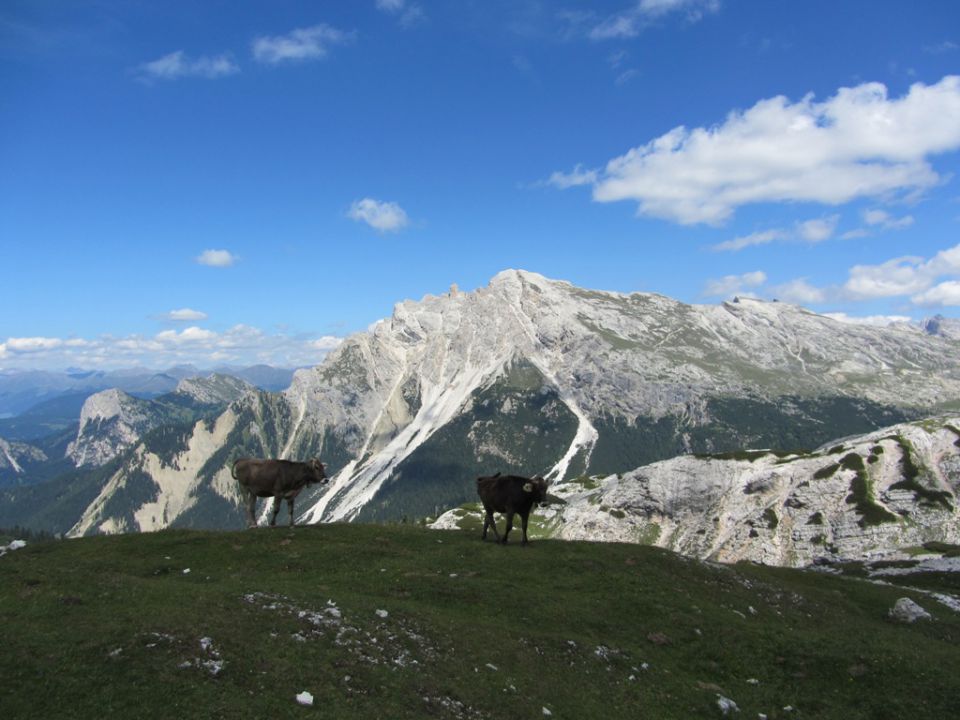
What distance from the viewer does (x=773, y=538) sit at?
133 meters

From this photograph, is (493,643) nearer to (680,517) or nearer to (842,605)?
(842,605)

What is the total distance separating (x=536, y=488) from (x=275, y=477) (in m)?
17.3

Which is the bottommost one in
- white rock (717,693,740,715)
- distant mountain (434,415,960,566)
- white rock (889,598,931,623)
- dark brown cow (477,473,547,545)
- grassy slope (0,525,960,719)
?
distant mountain (434,415,960,566)

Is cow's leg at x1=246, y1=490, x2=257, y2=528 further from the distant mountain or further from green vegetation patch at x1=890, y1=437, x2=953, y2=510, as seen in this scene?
green vegetation patch at x1=890, y1=437, x2=953, y2=510

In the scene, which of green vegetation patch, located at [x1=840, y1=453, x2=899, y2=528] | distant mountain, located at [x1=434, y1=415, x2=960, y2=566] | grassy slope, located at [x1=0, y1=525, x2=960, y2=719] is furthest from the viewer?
green vegetation patch, located at [x1=840, y1=453, x2=899, y2=528]

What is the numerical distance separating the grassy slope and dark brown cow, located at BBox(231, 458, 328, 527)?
290cm

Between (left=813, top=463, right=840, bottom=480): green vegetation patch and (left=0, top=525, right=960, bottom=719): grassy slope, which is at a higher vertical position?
(left=0, top=525, right=960, bottom=719): grassy slope

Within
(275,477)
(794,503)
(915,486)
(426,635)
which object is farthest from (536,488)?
(915,486)

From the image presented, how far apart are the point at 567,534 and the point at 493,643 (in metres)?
147

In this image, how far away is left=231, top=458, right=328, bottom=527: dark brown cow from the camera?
129 ft

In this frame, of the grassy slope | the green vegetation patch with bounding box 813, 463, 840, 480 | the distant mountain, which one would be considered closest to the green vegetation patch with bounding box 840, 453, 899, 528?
the distant mountain

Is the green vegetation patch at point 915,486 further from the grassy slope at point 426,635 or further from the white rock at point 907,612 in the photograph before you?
the grassy slope at point 426,635

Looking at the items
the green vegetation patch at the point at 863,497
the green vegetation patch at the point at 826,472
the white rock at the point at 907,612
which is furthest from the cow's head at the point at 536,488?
the green vegetation patch at the point at 826,472

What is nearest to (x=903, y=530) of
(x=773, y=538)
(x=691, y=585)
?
(x=773, y=538)
